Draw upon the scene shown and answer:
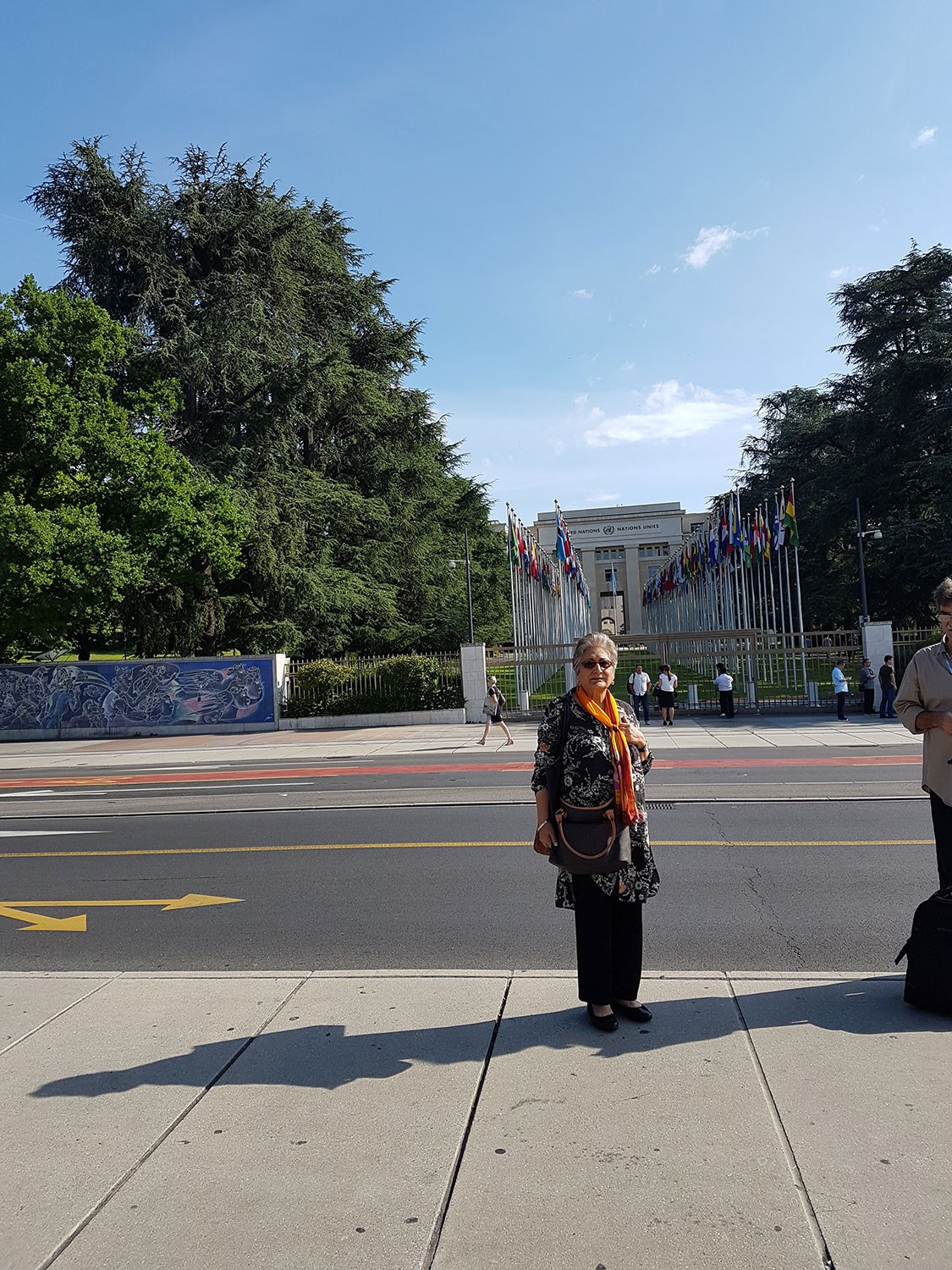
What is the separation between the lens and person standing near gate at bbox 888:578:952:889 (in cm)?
447

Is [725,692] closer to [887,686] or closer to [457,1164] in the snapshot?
[887,686]

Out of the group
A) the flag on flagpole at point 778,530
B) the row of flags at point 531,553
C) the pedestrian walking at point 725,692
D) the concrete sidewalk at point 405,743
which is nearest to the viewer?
the concrete sidewalk at point 405,743

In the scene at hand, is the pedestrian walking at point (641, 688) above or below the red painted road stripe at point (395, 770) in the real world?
above

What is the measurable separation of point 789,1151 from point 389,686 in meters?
25.0

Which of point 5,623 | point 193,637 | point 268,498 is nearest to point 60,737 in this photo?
point 5,623

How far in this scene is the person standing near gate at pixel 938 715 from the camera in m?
4.47

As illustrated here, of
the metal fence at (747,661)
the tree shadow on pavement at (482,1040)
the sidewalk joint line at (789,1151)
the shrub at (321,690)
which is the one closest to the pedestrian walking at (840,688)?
the metal fence at (747,661)

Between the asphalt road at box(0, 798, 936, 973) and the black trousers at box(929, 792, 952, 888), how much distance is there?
716 mm

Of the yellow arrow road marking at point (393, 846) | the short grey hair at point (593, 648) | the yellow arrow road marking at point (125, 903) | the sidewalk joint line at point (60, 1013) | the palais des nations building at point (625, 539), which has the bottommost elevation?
the yellow arrow road marking at point (393, 846)

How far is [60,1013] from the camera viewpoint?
4711 millimetres

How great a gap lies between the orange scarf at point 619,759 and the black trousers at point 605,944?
37cm

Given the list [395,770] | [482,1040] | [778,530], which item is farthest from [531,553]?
[482,1040]

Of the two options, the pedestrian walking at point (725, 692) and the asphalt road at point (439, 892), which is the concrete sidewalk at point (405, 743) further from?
the asphalt road at point (439, 892)

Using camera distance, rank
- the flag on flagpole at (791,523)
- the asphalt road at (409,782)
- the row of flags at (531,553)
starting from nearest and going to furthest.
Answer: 1. the asphalt road at (409,782)
2. the row of flags at (531,553)
3. the flag on flagpole at (791,523)
